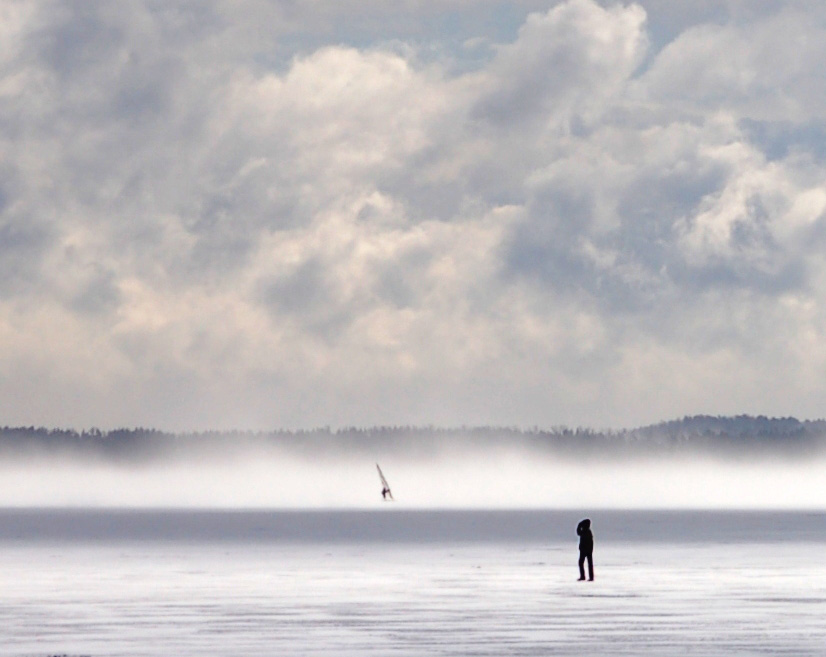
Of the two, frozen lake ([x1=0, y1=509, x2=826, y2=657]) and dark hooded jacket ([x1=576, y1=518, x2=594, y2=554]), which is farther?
dark hooded jacket ([x1=576, y1=518, x2=594, y2=554])

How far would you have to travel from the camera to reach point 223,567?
60906 mm

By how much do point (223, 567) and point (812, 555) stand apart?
2586 cm

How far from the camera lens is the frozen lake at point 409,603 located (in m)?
33.2

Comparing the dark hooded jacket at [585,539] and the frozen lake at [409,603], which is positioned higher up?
the dark hooded jacket at [585,539]

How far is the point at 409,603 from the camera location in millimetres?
42906

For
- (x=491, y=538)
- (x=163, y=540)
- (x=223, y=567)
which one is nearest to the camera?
(x=223, y=567)

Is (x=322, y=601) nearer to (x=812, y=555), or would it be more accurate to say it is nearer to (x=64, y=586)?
(x=64, y=586)

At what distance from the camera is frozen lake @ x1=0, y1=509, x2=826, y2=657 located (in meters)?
33.2

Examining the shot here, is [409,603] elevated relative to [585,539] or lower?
lower

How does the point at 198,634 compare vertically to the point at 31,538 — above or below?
below

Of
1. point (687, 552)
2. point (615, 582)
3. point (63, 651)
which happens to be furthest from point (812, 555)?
point (63, 651)

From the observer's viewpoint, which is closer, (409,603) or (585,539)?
(409,603)

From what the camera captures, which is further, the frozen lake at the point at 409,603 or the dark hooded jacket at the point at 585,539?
the dark hooded jacket at the point at 585,539

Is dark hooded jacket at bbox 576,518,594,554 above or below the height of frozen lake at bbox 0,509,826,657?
above
